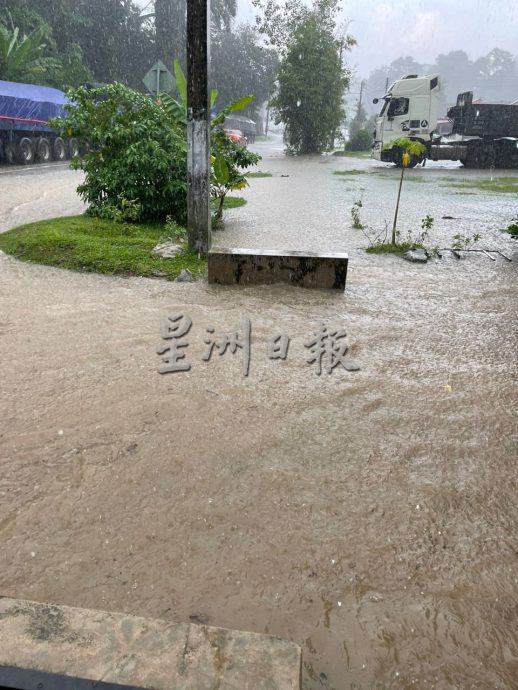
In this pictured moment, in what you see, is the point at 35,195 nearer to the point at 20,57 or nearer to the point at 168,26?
the point at 20,57

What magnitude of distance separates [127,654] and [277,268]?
4.90 m

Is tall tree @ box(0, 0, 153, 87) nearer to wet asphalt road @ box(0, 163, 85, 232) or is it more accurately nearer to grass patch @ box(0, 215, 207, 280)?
wet asphalt road @ box(0, 163, 85, 232)

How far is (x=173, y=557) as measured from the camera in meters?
2.38

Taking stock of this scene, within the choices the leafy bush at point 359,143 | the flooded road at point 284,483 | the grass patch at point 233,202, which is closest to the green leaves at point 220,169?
the grass patch at point 233,202

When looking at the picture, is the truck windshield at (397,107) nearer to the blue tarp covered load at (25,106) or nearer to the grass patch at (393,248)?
the blue tarp covered load at (25,106)

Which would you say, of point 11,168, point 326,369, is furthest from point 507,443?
point 11,168

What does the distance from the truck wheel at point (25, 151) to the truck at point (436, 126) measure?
1411 cm

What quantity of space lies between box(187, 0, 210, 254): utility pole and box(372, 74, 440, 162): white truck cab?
60.8 feet

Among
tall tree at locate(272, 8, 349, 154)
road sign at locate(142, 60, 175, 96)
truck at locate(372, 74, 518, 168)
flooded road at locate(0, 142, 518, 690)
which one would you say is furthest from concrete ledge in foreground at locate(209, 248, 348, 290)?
tall tree at locate(272, 8, 349, 154)

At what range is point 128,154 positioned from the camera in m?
8.57

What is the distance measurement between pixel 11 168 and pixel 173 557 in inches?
781

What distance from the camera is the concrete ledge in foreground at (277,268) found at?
6133 millimetres

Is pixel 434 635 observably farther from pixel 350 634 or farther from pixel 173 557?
pixel 173 557

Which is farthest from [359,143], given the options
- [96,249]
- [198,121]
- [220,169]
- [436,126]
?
[96,249]
